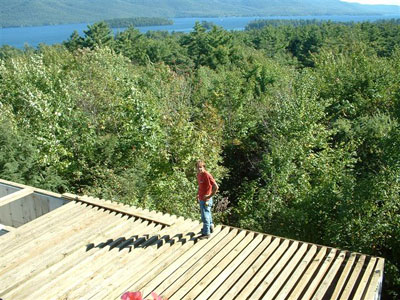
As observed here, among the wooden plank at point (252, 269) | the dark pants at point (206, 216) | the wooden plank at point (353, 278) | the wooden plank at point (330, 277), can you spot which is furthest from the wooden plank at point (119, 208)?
the wooden plank at point (353, 278)

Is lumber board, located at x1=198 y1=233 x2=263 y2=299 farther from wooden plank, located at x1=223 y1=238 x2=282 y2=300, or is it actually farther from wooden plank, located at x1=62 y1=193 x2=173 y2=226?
wooden plank, located at x1=62 y1=193 x2=173 y2=226

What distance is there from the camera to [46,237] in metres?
8.57

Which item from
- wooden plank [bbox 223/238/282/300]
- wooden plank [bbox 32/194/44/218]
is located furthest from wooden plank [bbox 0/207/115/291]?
wooden plank [bbox 223/238/282/300]

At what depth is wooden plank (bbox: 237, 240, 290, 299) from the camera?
658 cm

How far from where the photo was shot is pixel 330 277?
681 centimetres

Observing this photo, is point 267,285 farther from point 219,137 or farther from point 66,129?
point 219,137

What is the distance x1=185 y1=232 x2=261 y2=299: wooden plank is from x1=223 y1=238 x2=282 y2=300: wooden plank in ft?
0.91

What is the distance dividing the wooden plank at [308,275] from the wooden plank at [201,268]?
5.00ft

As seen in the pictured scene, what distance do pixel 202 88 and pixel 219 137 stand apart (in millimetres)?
10029

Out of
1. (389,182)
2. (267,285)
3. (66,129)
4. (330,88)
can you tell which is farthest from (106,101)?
(267,285)

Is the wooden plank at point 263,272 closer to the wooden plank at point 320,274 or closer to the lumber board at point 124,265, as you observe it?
the wooden plank at point 320,274

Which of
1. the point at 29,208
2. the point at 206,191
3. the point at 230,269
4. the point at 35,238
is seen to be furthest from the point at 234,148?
the point at 230,269

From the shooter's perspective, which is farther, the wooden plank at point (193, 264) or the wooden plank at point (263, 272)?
the wooden plank at point (193, 264)

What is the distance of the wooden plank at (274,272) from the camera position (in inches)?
258
